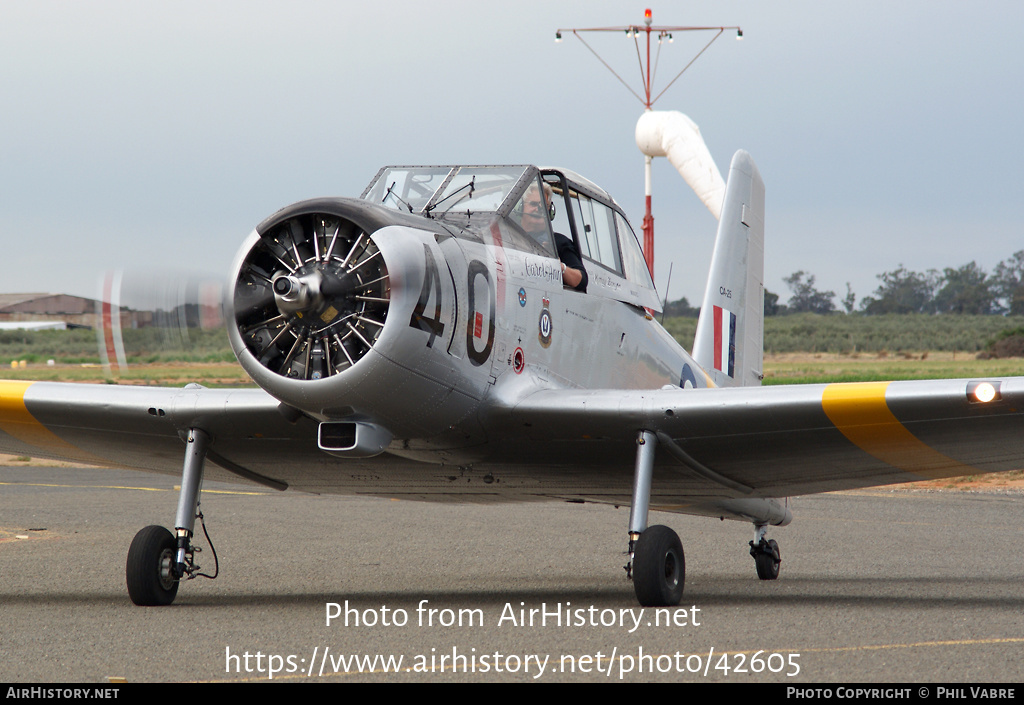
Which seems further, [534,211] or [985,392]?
[534,211]

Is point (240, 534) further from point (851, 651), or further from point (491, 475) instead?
point (851, 651)

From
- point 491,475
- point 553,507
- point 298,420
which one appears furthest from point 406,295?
point 553,507

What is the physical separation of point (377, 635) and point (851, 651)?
8.80 ft

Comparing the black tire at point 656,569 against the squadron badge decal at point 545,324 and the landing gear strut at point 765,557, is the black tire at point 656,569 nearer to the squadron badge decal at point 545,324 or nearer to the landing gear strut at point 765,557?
the squadron badge decal at point 545,324

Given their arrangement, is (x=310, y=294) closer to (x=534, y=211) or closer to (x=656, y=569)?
(x=534, y=211)

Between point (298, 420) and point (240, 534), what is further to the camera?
point (240, 534)

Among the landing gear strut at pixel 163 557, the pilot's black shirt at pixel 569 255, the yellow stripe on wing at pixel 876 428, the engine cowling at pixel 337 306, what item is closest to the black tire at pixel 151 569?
the landing gear strut at pixel 163 557

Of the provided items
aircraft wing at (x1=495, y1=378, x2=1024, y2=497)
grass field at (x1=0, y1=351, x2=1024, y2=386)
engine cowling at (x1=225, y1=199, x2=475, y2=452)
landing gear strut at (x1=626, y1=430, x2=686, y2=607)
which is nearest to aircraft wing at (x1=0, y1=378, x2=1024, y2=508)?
aircraft wing at (x1=495, y1=378, x2=1024, y2=497)

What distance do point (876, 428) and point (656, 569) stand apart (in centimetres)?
197

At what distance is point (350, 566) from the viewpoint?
11391 millimetres

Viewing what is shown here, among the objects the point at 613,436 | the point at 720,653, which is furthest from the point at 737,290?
the point at 720,653

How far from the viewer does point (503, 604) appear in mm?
8289

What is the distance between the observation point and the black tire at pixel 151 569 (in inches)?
314

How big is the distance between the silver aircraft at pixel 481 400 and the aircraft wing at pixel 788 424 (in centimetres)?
2
